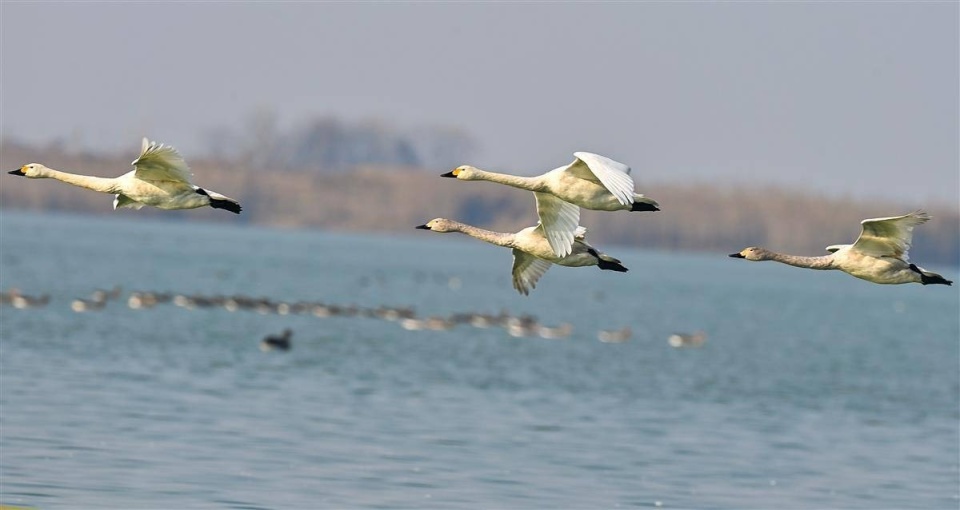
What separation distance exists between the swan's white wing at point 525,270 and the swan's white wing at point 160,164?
3.95 meters

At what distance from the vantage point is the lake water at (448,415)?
24.6 metres

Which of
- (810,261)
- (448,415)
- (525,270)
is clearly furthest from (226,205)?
(448,415)

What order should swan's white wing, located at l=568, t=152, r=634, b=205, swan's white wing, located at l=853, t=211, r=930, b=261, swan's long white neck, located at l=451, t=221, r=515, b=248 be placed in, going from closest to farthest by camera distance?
swan's white wing, located at l=568, t=152, r=634, b=205 → swan's white wing, located at l=853, t=211, r=930, b=261 → swan's long white neck, located at l=451, t=221, r=515, b=248

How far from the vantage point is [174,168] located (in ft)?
54.2

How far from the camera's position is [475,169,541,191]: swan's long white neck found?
56.5 feet

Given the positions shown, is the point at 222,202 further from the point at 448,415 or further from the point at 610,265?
the point at 448,415

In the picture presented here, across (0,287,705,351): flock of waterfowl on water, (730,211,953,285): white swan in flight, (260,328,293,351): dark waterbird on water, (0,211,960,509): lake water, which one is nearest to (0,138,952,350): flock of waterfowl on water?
(730,211,953,285): white swan in flight

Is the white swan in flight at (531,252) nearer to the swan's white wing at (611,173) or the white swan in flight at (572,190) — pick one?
the white swan in flight at (572,190)

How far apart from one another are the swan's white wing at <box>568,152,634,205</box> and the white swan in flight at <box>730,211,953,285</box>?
158 centimetres

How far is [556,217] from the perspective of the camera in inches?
703

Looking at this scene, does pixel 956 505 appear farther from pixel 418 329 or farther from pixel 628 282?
pixel 628 282

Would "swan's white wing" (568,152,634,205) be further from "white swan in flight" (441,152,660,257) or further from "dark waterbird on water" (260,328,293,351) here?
"dark waterbird on water" (260,328,293,351)

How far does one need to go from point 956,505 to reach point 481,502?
7.78 metres

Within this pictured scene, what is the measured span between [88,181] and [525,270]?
15.7ft
